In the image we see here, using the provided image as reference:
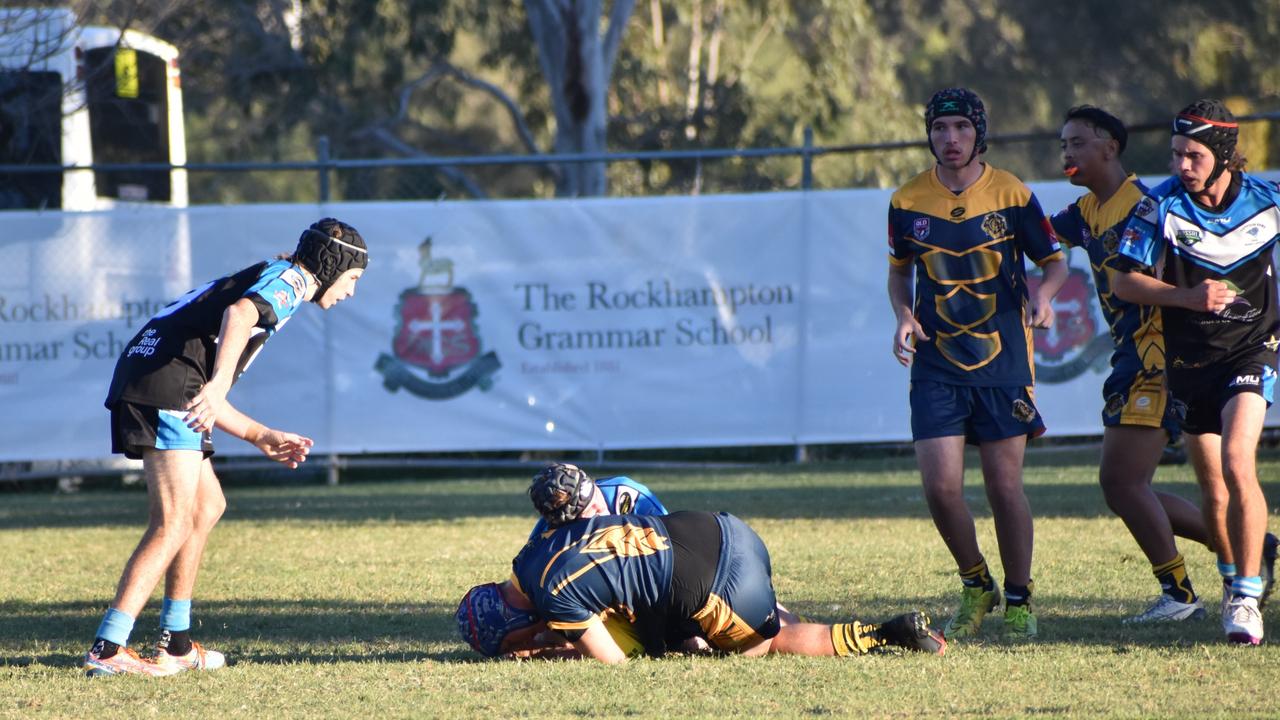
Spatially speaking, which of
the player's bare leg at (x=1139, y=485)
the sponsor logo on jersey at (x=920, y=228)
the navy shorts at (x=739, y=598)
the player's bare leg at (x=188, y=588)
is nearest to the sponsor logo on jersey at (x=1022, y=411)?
the player's bare leg at (x=1139, y=485)

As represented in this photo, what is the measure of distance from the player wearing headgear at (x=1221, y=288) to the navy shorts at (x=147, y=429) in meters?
3.53

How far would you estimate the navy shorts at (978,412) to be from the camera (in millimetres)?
5531

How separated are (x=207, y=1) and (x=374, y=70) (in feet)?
12.9

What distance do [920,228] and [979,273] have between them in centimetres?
29

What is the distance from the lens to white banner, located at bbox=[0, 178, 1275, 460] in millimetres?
11914

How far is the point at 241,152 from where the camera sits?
28422mm

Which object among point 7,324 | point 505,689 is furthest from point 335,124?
point 505,689

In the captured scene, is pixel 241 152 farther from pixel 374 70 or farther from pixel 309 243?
pixel 309 243

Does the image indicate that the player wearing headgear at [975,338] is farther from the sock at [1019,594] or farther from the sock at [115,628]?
the sock at [115,628]

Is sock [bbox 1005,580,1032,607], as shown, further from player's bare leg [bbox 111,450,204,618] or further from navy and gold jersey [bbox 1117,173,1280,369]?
player's bare leg [bbox 111,450,204,618]

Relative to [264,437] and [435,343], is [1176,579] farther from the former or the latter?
[435,343]

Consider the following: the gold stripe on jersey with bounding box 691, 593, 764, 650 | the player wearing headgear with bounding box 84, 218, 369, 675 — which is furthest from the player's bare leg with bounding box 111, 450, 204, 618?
the gold stripe on jersey with bounding box 691, 593, 764, 650

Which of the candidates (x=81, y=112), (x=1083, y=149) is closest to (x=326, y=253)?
(x=1083, y=149)

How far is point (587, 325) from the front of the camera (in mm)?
12000
